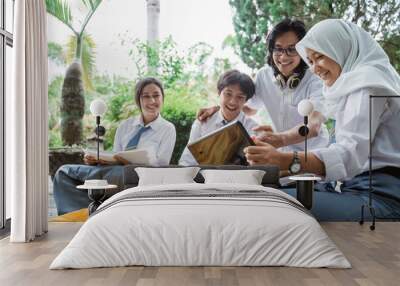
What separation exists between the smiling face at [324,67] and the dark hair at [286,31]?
129mm

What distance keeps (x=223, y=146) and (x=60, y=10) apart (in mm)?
2914

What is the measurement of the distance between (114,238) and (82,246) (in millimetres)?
262

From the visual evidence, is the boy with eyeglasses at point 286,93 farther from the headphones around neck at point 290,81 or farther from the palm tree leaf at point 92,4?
the palm tree leaf at point 92,4

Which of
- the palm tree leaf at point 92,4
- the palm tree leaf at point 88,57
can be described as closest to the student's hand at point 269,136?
the palm tree leaf at point 88,57

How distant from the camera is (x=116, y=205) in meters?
5.00

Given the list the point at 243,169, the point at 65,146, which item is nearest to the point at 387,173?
the point at 243,169

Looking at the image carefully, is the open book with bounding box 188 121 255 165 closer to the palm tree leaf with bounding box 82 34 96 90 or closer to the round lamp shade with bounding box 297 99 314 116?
the round lamp shade with bounding box 297 99 314 116

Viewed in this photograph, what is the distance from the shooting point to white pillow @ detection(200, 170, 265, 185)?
692 cm

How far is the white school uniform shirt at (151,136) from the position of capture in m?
7.75

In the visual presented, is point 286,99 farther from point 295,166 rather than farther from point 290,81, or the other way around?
point 295,166

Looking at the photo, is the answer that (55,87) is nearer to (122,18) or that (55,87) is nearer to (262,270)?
(122,18)

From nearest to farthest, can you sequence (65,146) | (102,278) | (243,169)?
(102,278) → (243,169) → (65,146)

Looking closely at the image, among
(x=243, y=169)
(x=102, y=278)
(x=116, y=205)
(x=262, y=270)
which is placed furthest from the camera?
(x=243, y=169)

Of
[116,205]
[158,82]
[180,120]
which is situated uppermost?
[158,82]
